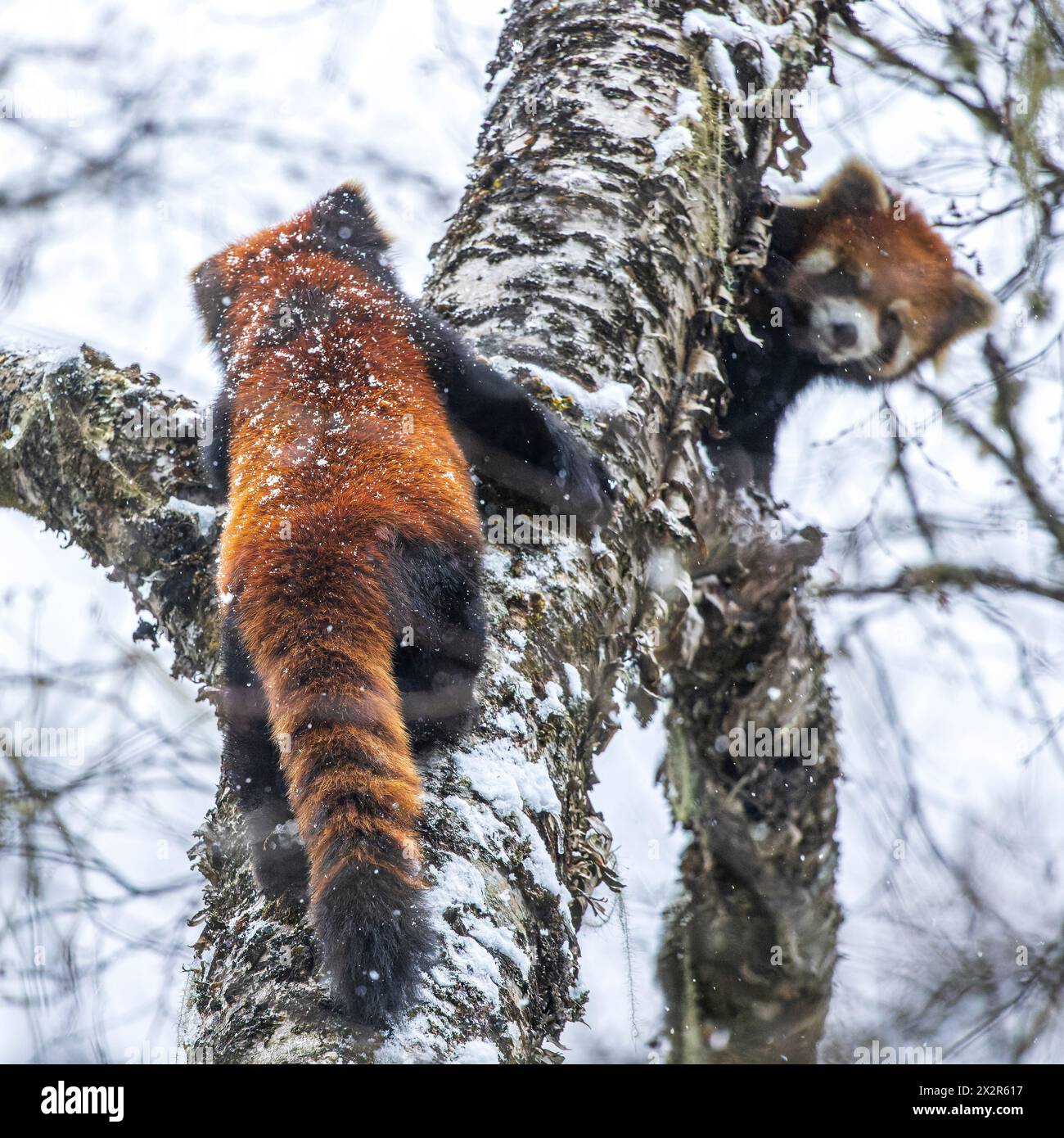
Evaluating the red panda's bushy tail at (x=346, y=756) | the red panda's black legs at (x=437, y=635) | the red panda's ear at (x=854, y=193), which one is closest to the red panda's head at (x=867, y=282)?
the red panda's ear at (x=854, y=193)

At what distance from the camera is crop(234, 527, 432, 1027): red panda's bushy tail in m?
1.10

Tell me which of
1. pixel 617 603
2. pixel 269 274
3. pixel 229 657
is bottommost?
pixel 229 657

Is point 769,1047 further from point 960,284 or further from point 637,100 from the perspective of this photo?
point 960,284

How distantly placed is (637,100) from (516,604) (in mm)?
1652

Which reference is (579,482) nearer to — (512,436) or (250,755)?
(512,436)

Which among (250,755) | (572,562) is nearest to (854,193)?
(572,562)

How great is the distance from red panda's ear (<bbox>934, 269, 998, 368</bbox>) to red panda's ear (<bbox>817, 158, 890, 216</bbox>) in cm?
54

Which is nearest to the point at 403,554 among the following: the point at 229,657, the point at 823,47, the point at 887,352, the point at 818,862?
the point at 229,657

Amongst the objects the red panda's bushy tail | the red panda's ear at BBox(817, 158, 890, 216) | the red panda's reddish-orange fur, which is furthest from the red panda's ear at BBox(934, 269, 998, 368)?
the red panda's bushy tail

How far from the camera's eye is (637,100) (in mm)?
2578

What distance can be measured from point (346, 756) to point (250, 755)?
17.6 inches

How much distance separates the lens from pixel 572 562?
6.03 feet

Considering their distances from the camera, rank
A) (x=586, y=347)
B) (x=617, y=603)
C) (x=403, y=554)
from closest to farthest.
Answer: (x=403, y=554) → (x=617, y=603) → (x=586, y=347)

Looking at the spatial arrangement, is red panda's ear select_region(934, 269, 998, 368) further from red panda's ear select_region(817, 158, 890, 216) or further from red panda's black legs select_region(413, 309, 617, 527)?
red panda's black legs select_region(413, 309, 617, 527)
